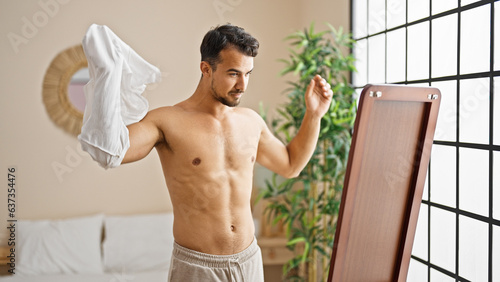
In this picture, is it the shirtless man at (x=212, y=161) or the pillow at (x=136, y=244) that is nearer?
the shirtless man at (x=212, y=161)

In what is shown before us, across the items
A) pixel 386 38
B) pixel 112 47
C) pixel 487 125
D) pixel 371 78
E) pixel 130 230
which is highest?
pixel 386 38

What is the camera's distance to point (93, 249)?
139 inches

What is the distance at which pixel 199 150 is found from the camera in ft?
5.34

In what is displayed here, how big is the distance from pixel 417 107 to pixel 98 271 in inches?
112

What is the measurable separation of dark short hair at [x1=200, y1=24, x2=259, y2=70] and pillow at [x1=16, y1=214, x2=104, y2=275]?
244cm

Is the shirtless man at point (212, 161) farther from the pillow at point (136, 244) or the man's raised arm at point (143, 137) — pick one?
the pillow at point (136, 244)

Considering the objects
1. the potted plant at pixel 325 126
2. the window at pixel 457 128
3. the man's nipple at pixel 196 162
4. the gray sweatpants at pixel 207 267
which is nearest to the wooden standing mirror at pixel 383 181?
the gray sweatpants at pixel 207 267

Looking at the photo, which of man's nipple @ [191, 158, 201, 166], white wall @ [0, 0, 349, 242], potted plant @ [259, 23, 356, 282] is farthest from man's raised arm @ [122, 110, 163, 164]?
white wall @ [0, 0, 349, 242]

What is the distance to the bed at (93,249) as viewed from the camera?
3410 millimetres

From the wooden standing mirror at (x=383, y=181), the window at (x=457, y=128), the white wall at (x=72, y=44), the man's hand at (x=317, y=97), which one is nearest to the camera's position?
the wooden standing mirror at (x=383, y=181)

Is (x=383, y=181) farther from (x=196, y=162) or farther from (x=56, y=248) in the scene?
(x=56, y=248)

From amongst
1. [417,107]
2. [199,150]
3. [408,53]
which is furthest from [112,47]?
[408,53]

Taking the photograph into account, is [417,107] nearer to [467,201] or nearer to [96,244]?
[467,201]

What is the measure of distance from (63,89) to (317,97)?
2575 millimetres
